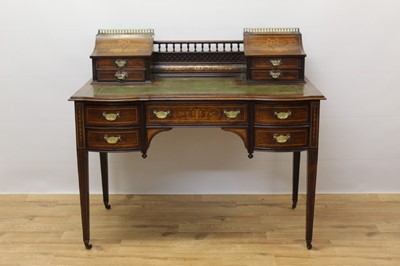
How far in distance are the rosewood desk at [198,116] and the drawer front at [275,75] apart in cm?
25

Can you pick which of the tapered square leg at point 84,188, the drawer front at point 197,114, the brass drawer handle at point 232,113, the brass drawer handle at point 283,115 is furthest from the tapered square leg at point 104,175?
the brass drawer handle at point 283,115

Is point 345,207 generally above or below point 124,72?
below

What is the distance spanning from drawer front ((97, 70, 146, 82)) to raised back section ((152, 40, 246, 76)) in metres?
0.14

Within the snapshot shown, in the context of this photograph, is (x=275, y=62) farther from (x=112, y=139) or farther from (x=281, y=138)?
(x=112, y=139)

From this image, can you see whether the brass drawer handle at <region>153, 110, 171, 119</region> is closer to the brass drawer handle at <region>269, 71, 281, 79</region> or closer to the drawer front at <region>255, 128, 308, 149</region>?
the drawer front at <region>255, 128, 308, 149</region>

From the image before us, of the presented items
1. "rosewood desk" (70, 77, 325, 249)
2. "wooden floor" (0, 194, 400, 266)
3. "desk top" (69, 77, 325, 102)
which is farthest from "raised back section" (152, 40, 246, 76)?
"wooden floor" (0, 194, 400, 266)

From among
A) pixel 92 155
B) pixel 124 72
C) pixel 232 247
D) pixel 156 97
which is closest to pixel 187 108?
pixel 156 97

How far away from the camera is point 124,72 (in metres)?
3.01

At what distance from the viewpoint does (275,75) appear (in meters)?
3.00

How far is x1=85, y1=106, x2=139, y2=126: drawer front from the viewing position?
270cm

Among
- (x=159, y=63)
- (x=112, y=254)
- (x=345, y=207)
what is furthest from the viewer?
(x=345, y=207)

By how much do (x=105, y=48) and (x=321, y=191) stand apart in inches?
69.9

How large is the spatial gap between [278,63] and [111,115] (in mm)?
1009

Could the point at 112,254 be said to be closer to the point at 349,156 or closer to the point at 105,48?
the point at 105,48
